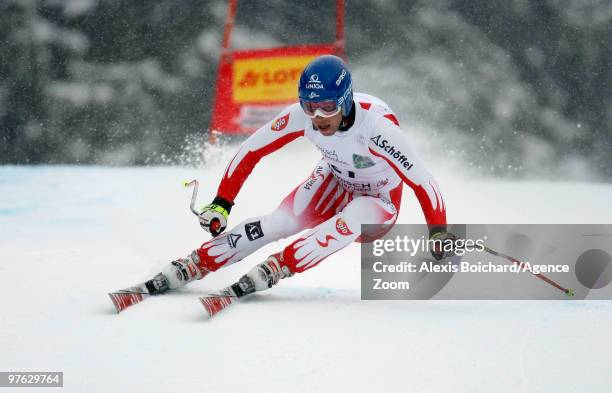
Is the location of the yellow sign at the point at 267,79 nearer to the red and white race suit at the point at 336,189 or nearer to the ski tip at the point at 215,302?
the red and white race suit at the point at 336,189

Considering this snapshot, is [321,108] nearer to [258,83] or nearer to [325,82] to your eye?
[325,82]

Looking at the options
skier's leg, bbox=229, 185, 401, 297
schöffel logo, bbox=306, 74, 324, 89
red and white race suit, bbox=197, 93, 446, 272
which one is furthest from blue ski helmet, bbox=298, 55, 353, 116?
skier's leg, bbox=229, 185, 401, 297

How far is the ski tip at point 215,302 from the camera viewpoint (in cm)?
272

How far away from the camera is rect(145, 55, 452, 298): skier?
9.50 feet

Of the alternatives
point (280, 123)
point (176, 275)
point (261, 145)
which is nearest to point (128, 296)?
point (176, 275)

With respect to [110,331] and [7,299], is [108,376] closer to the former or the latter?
[110,331]

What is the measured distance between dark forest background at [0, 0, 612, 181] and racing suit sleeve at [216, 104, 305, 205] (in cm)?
503

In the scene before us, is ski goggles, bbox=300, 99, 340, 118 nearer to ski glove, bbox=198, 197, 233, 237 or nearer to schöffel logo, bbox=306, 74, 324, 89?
schöffel logo, bbox=306, 74, 324, 89

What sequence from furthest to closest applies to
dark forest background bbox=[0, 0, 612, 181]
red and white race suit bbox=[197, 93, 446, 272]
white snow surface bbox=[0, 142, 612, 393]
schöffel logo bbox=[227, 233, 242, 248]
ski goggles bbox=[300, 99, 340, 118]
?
dark forest background bbox=[0, 0, 612, 181]
schöffel logo bbox=[227, 233, 242, 248]
red and white race suit bbox=[197, 93, 446, 272]
ski goggles bbox=[300, 99, 340, 118]
white snow surface bbox=[0, 142, 612, 393]

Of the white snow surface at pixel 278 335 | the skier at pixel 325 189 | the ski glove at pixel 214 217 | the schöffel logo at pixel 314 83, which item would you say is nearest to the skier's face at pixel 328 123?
the skier at pixel 325 189

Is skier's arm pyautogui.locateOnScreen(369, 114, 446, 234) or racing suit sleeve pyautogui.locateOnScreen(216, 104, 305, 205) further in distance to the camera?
racing suit sleeve pyautogui.locateOnScreen(216, 104, 305, 205)

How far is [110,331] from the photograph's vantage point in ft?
8.27

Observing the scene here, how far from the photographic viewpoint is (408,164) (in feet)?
9.52

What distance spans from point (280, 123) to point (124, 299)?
42.4 inches
